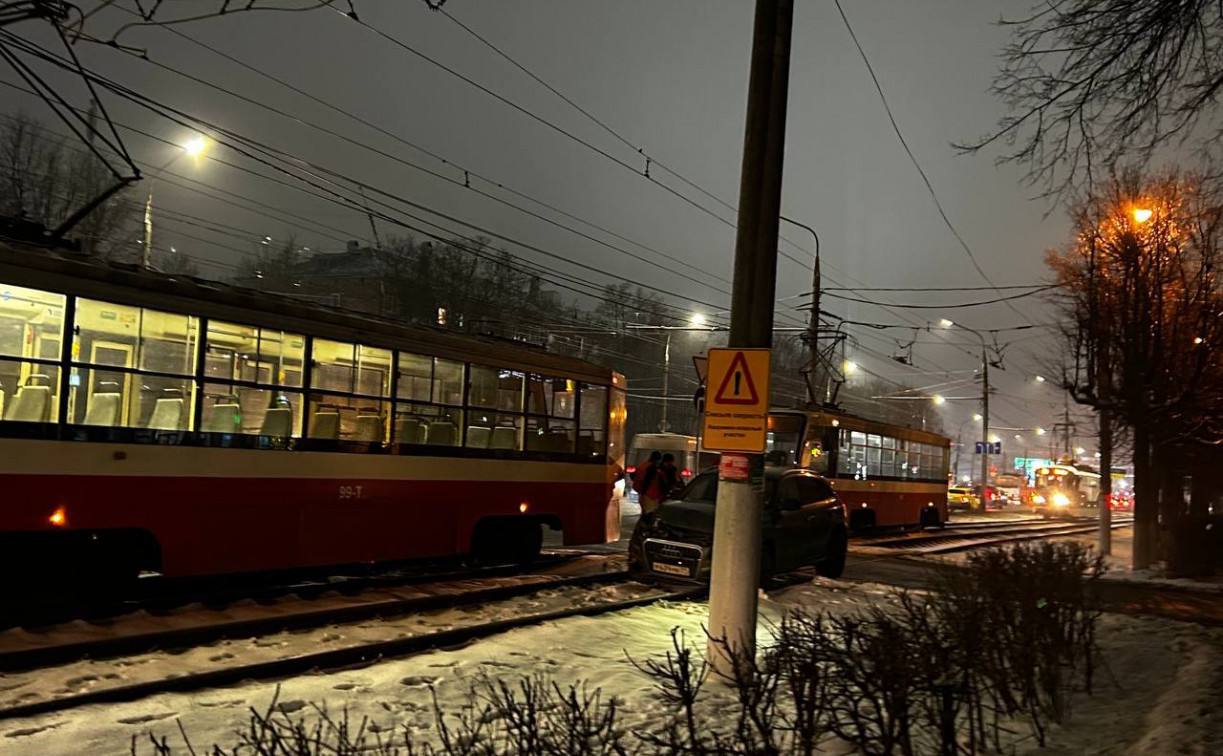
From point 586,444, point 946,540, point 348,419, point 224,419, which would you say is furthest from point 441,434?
point 946,540

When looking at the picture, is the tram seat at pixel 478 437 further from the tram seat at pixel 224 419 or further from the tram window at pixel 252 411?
the tram seat at pixel 224 419

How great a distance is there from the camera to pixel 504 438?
13.0 metres

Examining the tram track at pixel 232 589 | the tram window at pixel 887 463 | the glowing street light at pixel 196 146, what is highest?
the glowing street light at pixel 196 146

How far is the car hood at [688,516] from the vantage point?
1133cm

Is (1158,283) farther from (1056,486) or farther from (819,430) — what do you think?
(1056,486)

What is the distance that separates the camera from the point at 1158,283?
56.1 feet

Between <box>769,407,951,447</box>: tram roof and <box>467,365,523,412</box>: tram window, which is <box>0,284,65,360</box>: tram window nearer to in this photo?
<box>467,365,523,412</box>: tram window

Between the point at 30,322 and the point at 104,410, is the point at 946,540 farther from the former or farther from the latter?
the point at 30,322

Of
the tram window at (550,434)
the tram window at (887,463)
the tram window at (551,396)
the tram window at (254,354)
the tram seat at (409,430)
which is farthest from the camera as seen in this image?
the tram window at (887,463)

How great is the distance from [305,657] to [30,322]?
3.99 metres

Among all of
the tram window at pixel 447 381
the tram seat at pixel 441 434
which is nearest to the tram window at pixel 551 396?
the tram window at pixel 447 381

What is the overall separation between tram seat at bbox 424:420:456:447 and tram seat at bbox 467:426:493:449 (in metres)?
0.31

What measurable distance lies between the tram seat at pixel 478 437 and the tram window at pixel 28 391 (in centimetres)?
517

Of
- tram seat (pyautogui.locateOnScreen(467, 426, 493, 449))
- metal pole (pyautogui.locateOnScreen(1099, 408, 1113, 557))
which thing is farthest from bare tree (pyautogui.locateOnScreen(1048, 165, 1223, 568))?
tram seat (pyautogui.locateOnScreen(467, 426, 493, 449))
